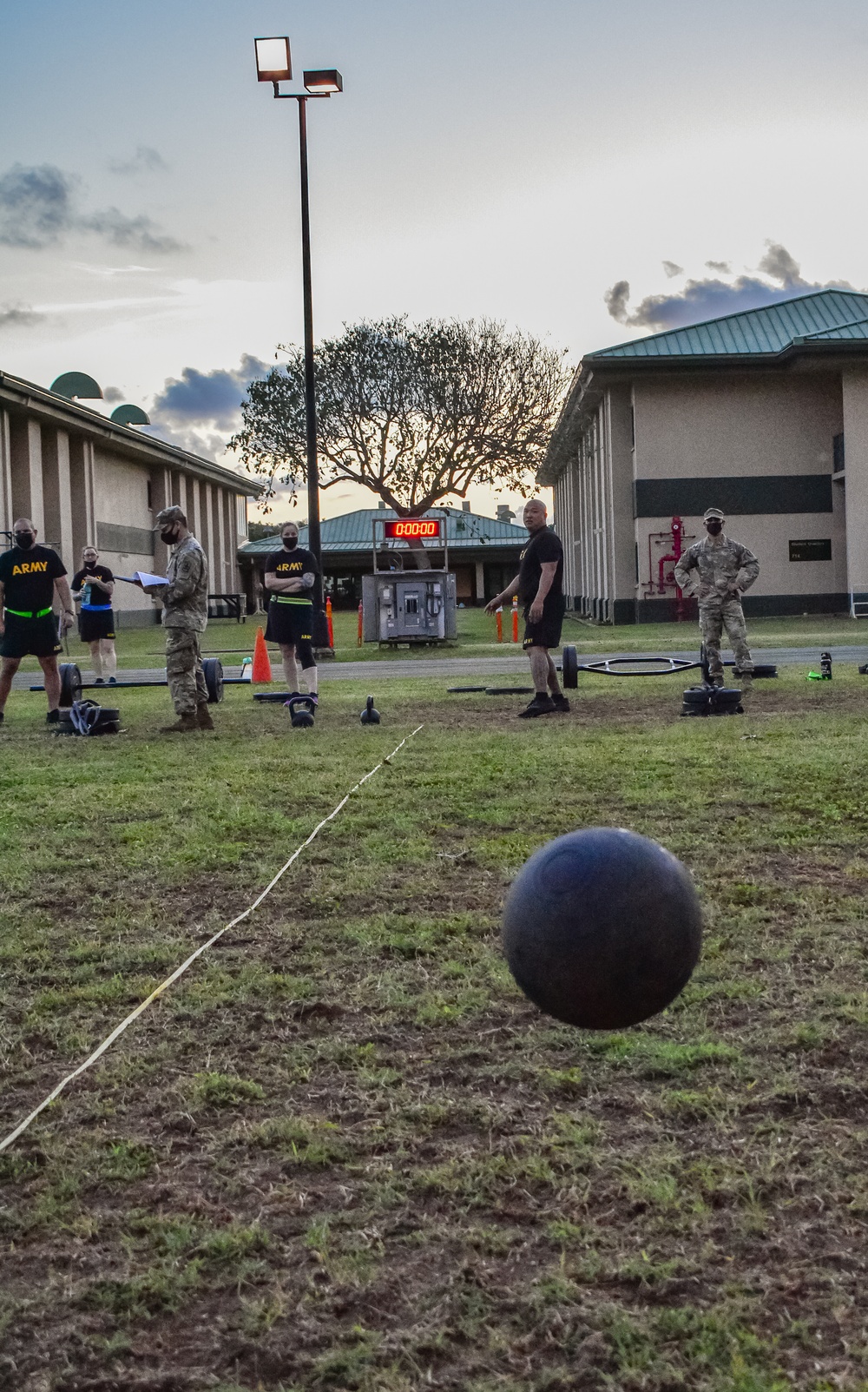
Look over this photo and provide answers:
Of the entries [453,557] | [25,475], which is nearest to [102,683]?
[25,475]

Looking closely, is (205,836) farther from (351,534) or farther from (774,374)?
(351,534)

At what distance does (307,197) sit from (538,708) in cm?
1455

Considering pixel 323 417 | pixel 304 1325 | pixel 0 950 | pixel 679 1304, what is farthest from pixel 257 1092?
pixel 323 417

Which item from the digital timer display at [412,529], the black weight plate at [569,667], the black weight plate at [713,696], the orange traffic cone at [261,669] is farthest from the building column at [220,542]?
the black weight plate at [713,696]

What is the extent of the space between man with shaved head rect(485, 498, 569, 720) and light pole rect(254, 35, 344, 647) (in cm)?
986

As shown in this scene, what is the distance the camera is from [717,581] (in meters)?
14.3

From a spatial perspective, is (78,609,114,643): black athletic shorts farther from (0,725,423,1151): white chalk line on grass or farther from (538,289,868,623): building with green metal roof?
(538,289,868,623): building with green metal roof

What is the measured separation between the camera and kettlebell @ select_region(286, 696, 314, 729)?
42.7ft

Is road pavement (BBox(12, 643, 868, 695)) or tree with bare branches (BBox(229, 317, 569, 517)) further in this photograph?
tree with bare branches (BBox(229, 317, 569, 517))

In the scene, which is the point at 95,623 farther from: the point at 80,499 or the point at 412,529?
the point at 80,499

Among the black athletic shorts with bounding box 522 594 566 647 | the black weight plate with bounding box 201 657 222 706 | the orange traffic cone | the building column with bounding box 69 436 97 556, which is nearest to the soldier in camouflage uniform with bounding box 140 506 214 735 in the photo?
the black weight plate with bounding box 201 657 222 706

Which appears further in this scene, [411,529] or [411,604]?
[411,529]

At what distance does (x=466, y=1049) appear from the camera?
395cm

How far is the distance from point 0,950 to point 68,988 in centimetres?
60
